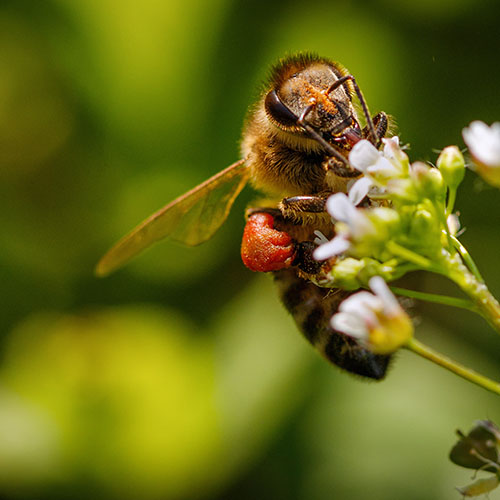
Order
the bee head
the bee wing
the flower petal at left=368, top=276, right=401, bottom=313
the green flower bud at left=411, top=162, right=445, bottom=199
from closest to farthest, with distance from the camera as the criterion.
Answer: the flower petal at left=368, top=276, right=401, bottom=313
the green flower bud at left=411, top=162, right=445, bottom=199
the bee head
the bee wing

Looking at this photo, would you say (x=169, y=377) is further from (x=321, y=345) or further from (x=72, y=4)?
(x=72, y=4)

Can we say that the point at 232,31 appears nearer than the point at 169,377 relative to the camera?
No

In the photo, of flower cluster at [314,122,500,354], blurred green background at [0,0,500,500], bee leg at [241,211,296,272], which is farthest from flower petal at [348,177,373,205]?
blurred green background at [0,0,500,500]

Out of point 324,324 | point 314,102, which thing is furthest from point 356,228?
point 324,324

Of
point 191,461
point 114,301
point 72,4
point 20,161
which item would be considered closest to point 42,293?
point 114,301

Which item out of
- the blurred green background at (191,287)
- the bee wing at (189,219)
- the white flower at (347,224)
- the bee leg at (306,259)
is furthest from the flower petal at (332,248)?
the blurred green background at (191,287)

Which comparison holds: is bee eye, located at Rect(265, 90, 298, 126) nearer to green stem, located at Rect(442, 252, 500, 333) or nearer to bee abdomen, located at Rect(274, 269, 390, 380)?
bee abdomen, located at Rect(274, 269, 390, 380)
